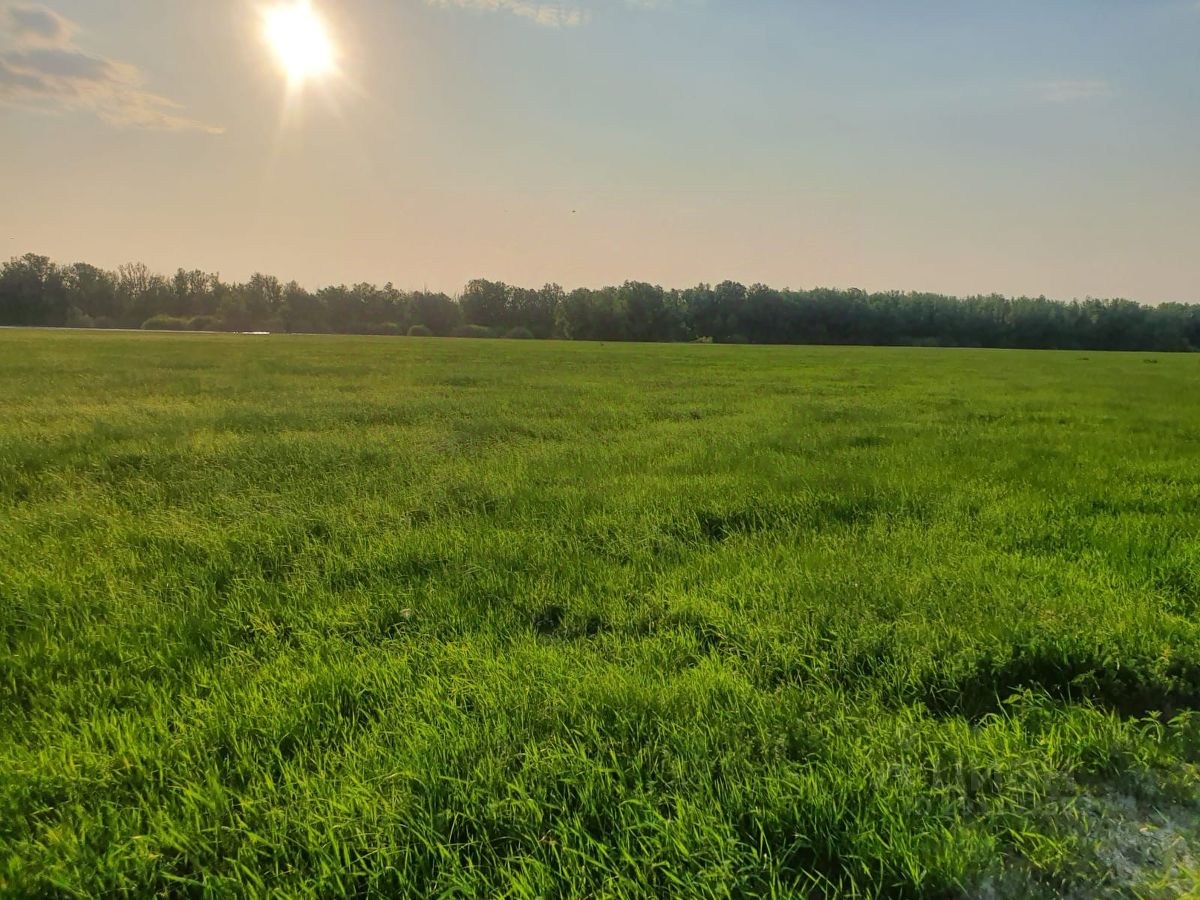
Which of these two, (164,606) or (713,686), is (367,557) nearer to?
(164,606)

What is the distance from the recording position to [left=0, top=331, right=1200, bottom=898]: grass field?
6.89 feet

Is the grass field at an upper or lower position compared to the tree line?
lower

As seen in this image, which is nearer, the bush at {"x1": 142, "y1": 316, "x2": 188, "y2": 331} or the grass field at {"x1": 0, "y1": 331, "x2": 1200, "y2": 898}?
the grass field at {"x1": 0, "y1": 331, "x2": 1200, "y2": 898}

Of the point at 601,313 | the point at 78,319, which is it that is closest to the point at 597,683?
the point at 601,313

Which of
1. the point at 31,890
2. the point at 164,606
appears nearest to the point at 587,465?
the point at 164,606

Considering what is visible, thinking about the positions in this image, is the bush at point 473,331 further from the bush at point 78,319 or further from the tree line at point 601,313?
the bush at point 78,319

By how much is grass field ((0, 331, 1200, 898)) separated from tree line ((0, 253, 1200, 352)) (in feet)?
320

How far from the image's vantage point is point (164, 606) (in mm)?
3887

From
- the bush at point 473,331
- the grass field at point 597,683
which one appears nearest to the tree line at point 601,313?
the bush at point 473,331

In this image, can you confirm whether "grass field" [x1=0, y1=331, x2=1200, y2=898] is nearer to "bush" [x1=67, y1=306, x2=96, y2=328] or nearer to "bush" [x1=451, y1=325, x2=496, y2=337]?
"bush" [x1=451, y1=325, x2=496, y2=337]

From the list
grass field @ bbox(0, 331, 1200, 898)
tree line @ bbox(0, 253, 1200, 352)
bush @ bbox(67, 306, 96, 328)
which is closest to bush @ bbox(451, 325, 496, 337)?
tree line @ bbox(0, 253, 1200, 352)

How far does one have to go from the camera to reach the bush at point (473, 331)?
107 m

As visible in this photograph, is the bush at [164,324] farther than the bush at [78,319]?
No

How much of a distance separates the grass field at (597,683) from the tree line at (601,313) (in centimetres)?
9739
